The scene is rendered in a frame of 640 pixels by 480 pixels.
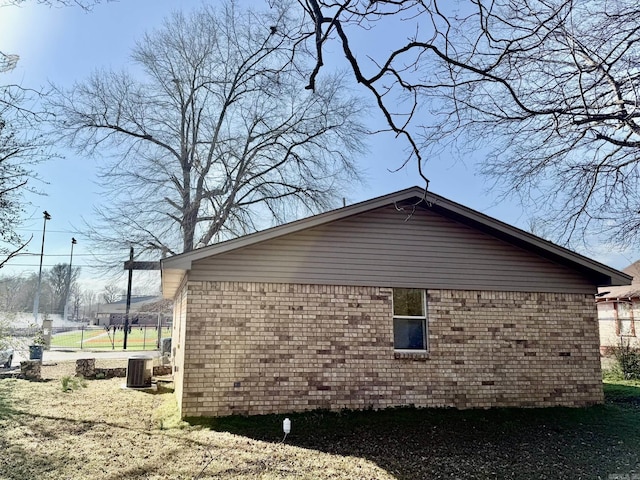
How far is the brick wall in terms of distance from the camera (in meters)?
8.62

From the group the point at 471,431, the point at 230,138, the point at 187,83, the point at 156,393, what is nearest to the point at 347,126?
the point at 230,138

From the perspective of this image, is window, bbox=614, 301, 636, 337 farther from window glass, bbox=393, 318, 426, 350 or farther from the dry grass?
the dry grass

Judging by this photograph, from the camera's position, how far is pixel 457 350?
9.63 m

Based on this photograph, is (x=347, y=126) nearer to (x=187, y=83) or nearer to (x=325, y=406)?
(x=187, y=83)

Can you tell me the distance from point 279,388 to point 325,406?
96 cm

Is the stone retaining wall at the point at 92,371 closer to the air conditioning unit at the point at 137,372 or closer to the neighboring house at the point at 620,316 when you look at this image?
the air conditioning unit at the point at 137,372

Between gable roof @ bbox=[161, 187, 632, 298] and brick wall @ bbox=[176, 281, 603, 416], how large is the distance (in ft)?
2.06

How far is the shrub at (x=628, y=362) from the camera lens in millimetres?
15461

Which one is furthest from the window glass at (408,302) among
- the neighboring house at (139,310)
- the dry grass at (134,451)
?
the neighboring house at (139,310)

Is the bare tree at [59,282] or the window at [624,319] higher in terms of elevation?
the bare tree at [59,282]

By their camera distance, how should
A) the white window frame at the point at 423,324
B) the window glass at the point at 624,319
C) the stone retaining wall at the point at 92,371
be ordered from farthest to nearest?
the window glass at the point at 624,319
the stone retaining wall at the point at 92,371
the white window frame at the point at 423,324

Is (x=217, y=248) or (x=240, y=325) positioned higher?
(x=217, y=248)

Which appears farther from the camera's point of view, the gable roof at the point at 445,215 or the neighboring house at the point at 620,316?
the neighboring house at the point at 620,316

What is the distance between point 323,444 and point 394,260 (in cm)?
404
